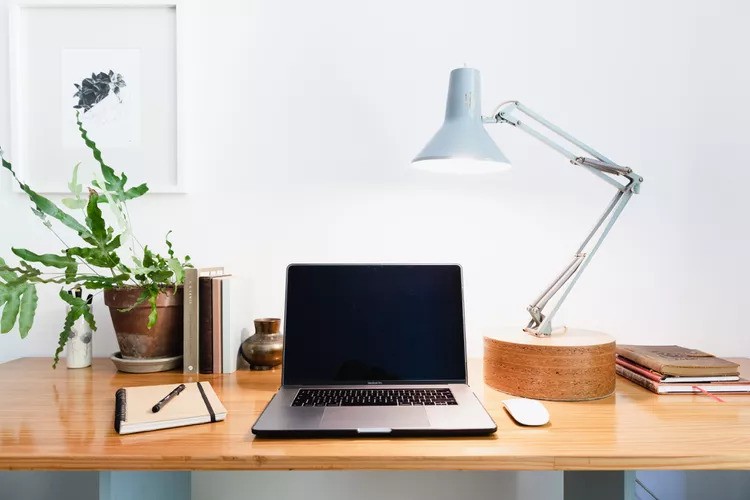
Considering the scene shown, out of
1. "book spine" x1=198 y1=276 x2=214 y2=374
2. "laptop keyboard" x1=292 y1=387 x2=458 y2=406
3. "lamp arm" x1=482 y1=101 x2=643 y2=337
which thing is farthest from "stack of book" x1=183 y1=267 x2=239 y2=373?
"lamp arm" x1=482 y1=101 x2=643 y2=337

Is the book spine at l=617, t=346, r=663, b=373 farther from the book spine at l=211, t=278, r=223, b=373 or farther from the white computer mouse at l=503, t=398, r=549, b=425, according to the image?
the book spine at l=211, t=278, r=223, b=373

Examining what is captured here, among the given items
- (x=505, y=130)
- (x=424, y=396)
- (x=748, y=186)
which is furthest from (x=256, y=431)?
(x=748, y=186)

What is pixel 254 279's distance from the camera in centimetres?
128

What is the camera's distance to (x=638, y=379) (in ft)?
3.39

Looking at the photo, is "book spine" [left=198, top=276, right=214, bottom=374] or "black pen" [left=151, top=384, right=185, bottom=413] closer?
"black pen" [left=151, top=384, right=185, bottom=413]

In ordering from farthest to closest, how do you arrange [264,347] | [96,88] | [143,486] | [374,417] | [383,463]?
[96,88] → [264,347] → [143,486] → [374,417] → [383,463]

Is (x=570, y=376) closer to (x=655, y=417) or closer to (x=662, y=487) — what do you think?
(x=655, y=417)

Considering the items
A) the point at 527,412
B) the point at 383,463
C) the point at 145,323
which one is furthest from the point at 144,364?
the point at 527,412

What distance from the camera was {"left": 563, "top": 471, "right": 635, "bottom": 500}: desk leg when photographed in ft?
2.56

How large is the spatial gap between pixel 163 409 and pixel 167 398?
4 cm

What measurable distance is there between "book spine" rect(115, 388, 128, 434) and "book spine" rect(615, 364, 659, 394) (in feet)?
3.22

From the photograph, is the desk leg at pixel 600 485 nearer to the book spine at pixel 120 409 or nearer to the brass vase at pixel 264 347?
the brass vase at pixel 264 347

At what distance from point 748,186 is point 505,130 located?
66 cm

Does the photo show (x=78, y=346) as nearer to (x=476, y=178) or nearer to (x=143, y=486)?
(x=143, y=486)
